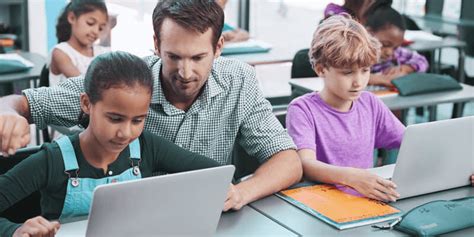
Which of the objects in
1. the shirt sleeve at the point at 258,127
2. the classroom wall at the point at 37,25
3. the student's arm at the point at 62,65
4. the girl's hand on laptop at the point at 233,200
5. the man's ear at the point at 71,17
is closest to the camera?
the girl's hand on laptop at the point at 233,200

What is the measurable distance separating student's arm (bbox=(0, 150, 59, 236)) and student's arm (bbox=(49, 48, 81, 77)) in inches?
66.9

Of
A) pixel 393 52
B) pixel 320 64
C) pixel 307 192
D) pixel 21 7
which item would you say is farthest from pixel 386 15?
pixel 21 7

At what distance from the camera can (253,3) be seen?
21.2 feet

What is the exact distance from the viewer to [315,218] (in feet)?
5.57

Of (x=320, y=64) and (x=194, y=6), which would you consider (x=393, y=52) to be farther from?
(x=194, y=6)

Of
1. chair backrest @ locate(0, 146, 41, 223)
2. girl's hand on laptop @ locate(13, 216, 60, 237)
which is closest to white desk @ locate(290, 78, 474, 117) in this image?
chair backrest @ locate(0, 146, 41, 223)

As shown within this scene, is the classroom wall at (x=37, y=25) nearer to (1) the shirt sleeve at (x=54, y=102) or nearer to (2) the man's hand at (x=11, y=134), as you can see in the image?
(1) the shirt sleeve at (x=54, y=102)

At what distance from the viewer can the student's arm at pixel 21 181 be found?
152 cm

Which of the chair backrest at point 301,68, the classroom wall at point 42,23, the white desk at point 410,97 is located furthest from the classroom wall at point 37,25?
the white desk at point 410,97

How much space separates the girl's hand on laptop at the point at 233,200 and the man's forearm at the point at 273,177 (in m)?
0.03

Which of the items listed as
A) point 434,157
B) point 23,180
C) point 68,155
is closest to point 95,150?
point 68,155

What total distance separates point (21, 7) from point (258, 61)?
2.05 m

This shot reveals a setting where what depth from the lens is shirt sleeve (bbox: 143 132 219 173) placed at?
5.87 ft

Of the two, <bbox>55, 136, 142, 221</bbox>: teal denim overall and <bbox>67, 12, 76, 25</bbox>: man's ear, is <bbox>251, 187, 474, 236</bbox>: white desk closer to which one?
<bbox>55, 136, 142, 221</bbox>: teal denim overall
